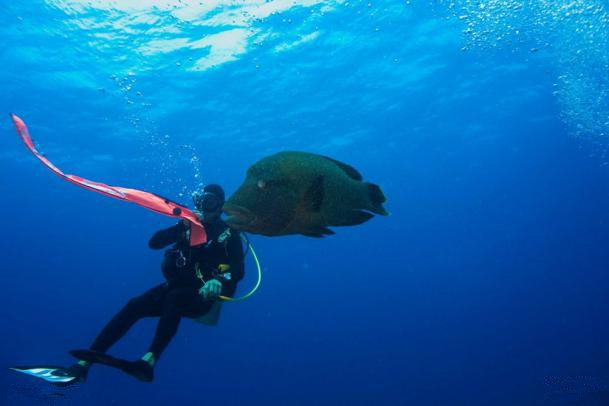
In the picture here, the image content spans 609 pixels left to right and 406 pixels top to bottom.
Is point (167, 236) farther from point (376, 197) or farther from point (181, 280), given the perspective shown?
point (376, 197)

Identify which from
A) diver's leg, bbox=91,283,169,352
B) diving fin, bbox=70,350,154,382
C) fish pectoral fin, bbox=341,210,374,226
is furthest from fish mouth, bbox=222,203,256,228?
diver's leg, bbox=91,283,169,352

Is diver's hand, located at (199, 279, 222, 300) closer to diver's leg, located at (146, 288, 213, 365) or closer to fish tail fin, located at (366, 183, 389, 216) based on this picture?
diver's leg, located at (146, 288, 213, 365)

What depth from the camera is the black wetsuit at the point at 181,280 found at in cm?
443

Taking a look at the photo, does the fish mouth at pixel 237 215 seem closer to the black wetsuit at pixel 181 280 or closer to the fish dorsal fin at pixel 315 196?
the fish dorsal fin at pixel 315 196

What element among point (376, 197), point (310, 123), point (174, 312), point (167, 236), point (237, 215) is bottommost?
point (237, 215)

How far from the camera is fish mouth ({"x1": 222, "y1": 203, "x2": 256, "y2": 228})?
1257 millimetres

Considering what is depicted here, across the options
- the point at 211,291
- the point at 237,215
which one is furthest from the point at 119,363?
the point at 237,215

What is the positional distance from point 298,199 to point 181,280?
3993mm

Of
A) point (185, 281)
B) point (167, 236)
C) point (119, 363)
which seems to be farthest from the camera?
point (167, 236)

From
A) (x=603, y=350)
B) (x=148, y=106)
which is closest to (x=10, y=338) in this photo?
(x=148, y=106)

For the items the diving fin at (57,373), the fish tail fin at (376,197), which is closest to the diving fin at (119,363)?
the diving fin at (57,373)

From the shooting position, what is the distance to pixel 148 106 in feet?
60.7

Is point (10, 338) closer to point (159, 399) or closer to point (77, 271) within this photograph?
point (77, 271)

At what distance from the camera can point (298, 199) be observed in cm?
138
